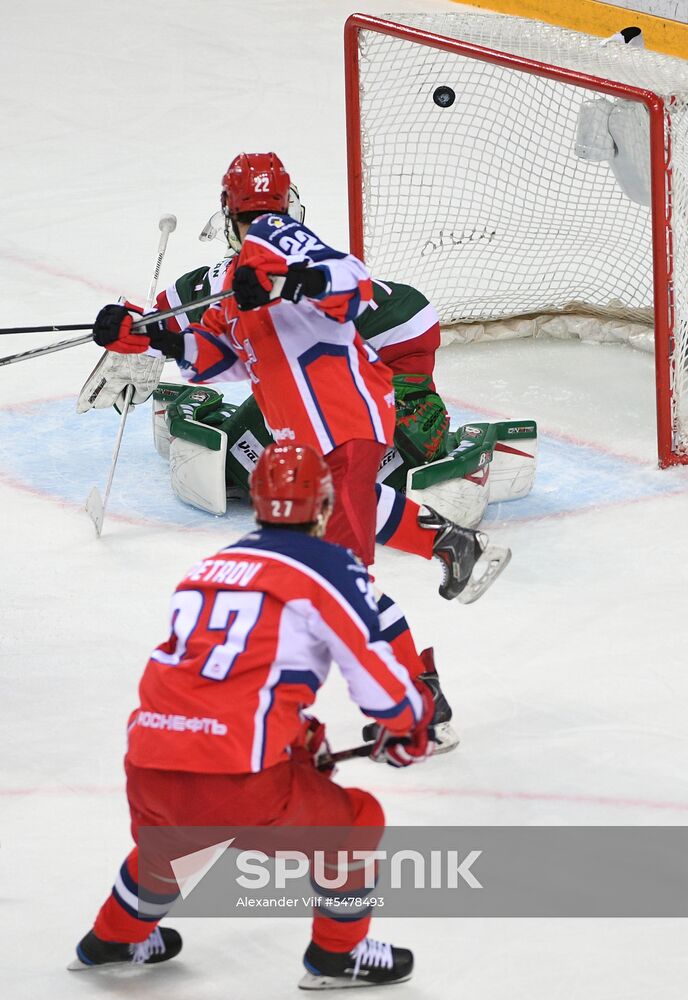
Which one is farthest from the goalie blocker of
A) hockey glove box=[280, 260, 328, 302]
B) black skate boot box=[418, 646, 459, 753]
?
hockey glove box=[280, 260, 328, 302]

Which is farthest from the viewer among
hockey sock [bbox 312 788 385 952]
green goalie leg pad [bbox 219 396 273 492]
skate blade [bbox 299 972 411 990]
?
green goalie leg pad [bbox 219 396 273 492]

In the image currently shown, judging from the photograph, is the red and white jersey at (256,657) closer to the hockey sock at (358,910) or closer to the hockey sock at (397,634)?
the hockey sock at (358,910)

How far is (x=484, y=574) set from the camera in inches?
146

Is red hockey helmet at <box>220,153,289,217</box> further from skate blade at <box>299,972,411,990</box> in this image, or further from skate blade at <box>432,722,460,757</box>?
skate blade at <box>299,972,411,990</box>

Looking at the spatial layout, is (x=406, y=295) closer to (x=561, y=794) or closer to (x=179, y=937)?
(x=561, y=794)

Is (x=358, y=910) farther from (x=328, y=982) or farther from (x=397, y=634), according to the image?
(x=397, y=634)

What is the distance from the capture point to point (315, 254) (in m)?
3.30

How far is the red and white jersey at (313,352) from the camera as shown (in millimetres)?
3293

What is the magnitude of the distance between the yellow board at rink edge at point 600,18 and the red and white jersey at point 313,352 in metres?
5.73

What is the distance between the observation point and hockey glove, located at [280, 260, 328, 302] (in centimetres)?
323

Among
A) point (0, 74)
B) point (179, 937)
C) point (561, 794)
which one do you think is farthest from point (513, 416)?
point (0, 74)

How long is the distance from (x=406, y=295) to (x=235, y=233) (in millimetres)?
754

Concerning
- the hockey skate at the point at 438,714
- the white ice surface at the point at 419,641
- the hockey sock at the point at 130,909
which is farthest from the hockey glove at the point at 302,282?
the hockey sock at the point at 130,909

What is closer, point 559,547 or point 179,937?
point 179,937
